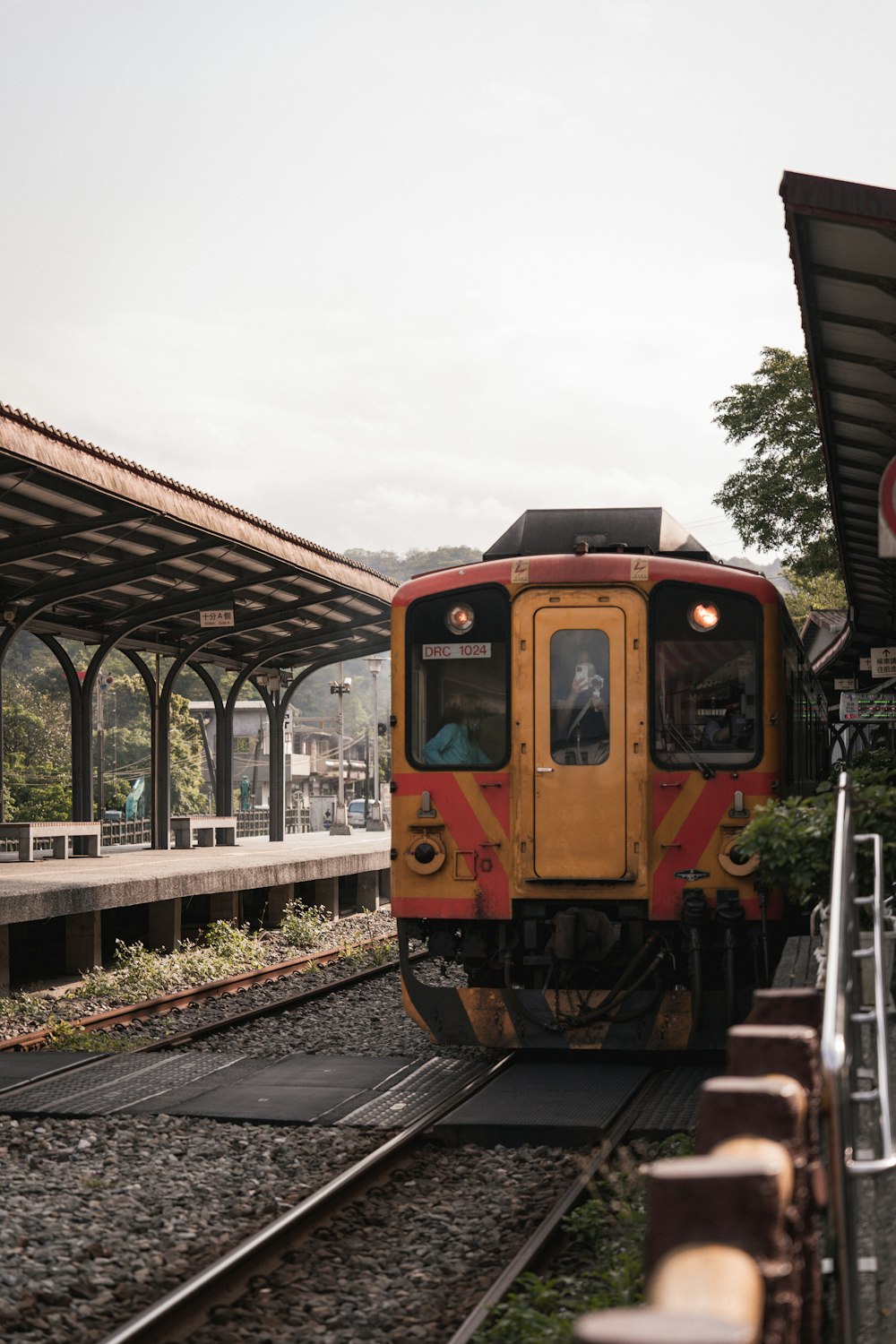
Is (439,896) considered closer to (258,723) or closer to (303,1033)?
(303,1033)


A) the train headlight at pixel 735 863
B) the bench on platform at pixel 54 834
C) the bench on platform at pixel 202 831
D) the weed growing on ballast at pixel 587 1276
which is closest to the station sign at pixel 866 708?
the bench on platform at pixel 202 831

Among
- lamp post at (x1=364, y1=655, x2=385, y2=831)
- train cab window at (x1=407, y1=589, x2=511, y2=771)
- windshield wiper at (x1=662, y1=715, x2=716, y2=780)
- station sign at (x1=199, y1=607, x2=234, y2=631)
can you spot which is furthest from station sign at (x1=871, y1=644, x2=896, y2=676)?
lamp post at (x1=364, y1=655, x2=385, y2=831)

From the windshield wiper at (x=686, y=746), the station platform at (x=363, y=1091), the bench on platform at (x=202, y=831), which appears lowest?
the station platform at (x=363, y=1091)

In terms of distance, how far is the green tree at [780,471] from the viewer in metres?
26.8

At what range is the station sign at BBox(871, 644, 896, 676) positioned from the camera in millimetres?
17553

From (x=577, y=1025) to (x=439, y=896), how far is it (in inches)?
42.6

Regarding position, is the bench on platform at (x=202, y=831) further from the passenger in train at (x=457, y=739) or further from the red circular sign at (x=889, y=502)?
the red circular sign at (x=889, y=502)

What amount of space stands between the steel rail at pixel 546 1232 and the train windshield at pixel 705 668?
220 cm

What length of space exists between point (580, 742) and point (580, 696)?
0.27 metres

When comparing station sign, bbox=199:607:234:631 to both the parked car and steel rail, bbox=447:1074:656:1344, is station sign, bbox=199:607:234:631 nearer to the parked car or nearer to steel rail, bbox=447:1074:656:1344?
steel rail, bbox=447:1074:656:1344

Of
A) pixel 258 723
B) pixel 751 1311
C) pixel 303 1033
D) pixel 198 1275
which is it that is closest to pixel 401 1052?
Result: pixel 303 1033

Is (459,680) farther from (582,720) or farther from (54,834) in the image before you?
(54,834)

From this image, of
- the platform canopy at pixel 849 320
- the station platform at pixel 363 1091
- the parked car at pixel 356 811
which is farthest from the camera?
the parked car at pixel 356 811

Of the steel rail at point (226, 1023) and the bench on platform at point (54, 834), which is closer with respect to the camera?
the steel rail at point (226, 1023)
